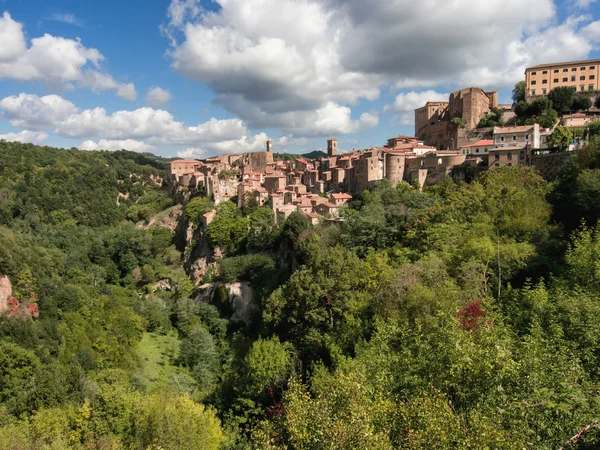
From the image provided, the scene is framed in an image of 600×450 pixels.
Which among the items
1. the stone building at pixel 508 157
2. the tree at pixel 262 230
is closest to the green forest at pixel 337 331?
the tree at pixel 262 230

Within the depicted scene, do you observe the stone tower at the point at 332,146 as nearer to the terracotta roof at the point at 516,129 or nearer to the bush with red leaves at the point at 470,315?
the terracotta roof at the point at 516,129

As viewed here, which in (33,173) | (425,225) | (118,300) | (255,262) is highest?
(33,173)

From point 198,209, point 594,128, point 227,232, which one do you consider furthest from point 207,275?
point 594,128

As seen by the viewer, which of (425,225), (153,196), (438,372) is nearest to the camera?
(438,372)

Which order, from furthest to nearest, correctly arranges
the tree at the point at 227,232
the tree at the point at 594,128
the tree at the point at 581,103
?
1. the tree at the point at 581,103
2. the tree at the point at 227,232
3. the tree at the point at 594,128

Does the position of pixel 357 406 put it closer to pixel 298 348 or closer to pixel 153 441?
pixel 153 441

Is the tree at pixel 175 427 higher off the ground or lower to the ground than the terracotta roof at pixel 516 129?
lower

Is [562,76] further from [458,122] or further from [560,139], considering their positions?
[560,139]

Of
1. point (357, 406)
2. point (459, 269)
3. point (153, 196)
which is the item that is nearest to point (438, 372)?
point (357, 406)
